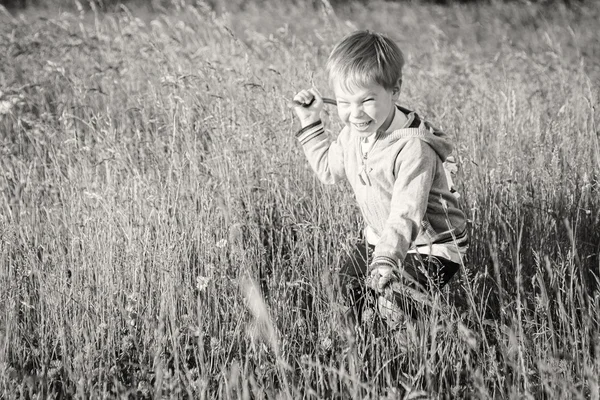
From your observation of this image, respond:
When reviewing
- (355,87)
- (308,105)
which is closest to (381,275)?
(355,87)

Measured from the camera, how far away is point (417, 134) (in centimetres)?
248

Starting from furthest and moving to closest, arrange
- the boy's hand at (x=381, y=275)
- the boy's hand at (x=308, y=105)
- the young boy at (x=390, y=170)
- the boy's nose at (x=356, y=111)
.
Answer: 1. the boy's hand at (x=308, y=105)
2. the boy's nose at (x=356, y=111)
3. the young boy at (x=390, y=170)
4. the boy's hand at (x=381, y=275)

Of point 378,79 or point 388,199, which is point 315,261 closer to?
point 388,199

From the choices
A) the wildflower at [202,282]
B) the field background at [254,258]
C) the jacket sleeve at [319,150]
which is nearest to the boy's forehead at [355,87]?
the jacket sleeve at [319,150]

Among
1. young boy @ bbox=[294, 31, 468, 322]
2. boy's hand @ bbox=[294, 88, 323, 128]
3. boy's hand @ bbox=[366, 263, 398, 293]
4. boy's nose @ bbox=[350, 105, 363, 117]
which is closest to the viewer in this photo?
boy's hand @ bbox=[366, 263, 398, 293]

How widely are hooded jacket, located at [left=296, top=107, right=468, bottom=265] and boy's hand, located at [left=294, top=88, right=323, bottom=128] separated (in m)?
0.15

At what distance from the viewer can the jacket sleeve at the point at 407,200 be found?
2322 millimetres

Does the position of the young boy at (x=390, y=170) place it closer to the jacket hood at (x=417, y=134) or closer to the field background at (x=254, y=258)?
the jacket hood at (x=417, y=134)

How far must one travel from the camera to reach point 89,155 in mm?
3691

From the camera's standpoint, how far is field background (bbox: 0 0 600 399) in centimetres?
232

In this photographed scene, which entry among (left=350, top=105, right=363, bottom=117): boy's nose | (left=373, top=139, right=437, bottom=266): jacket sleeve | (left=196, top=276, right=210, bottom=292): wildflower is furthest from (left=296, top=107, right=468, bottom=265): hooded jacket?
(left=196, top=276, right=210, bottom=292): wildflower

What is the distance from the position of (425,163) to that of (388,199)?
23 cm

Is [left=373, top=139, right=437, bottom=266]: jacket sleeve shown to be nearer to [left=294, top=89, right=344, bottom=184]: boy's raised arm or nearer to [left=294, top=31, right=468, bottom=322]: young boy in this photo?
[left=294, top=31, right=468, bottom=322]: young boy

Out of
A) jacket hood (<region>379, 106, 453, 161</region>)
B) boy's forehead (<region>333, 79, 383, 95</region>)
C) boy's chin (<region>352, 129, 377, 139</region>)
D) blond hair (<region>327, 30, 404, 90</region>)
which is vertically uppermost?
blond hair (<region>327, 30, 404, 90</region>)
